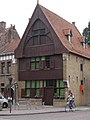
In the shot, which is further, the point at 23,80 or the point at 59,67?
the point at 23,80

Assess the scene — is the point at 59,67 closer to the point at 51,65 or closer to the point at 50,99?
the point at 51,65

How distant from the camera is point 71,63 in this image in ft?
142

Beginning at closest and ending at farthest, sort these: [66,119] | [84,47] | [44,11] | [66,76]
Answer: [66,119] < [66,76] < [44,11] < [84,47]

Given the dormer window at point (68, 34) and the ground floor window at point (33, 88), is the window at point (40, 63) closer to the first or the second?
the ground floor window at point (33, 88)

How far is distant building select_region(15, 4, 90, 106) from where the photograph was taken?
42.1 metres

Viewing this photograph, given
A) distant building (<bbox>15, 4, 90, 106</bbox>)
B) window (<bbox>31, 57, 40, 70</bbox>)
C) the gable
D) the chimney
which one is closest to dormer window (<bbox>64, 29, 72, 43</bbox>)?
distant building (<bbox>15, 4, 90, 106</bbox>)

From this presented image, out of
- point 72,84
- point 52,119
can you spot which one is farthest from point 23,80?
point 52,119

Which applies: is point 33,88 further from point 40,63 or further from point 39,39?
point 39,39

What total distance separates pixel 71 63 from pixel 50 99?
222 inches

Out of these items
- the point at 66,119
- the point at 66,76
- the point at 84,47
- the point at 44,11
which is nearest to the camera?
the point at 66,119

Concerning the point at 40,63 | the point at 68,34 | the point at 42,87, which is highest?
the point at 68,34

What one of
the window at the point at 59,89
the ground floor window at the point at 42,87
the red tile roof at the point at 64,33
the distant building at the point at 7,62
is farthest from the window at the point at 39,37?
the window at the point at 59,89

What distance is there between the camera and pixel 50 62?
43.0 meters

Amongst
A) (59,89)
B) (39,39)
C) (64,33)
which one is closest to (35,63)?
(39,39)
